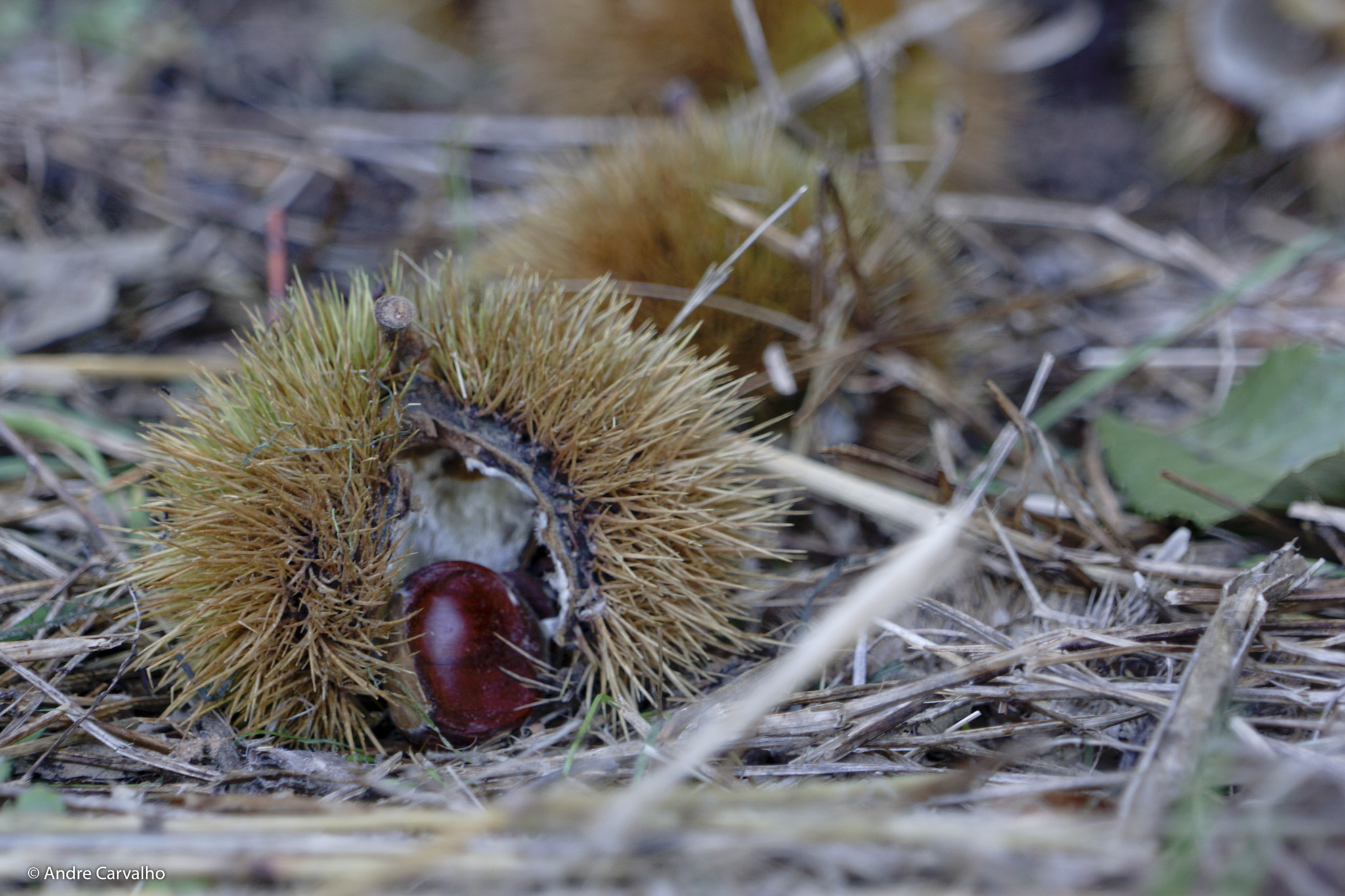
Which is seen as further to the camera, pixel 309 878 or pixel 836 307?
pixel 836 307

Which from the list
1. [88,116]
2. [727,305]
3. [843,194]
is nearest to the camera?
[727,305]

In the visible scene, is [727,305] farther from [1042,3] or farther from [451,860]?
[1042,3]

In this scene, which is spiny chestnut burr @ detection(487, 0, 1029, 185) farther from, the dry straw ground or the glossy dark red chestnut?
the glossy dark red chestnut

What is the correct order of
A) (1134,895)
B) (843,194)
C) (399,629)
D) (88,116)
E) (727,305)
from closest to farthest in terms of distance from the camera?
1. (1134,895)
2. (399,629)
3. (727,305)
4. (843,194)
5. (88,116)

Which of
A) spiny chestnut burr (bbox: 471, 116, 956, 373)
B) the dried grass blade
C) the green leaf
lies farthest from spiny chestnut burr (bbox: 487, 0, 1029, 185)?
the dried grass blade

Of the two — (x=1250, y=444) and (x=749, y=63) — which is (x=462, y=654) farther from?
(x=749, y=63)

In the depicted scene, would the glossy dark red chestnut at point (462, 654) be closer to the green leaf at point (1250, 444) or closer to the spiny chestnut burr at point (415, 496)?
the spiny chestnut burr at point (415, 496)

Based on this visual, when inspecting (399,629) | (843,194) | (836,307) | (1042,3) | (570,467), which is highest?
(1042,3)

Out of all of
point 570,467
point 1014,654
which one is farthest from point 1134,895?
point 570,467
